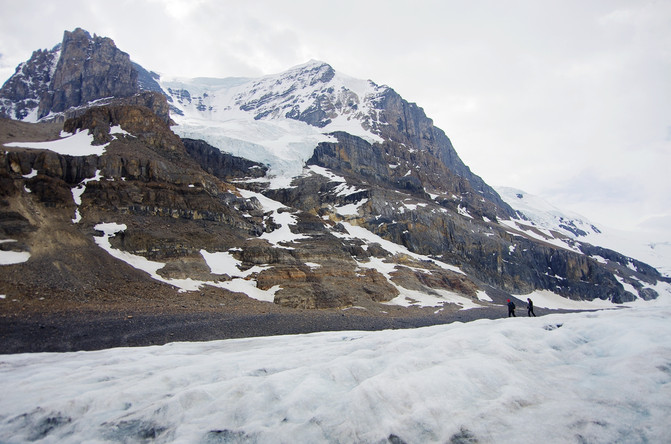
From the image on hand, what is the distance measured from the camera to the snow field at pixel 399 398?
4637 mm

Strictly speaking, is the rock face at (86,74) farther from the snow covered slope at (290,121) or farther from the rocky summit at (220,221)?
the snow covered slope at (290,121)

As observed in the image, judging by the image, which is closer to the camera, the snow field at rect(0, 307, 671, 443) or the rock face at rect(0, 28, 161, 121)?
the snow field at rect(0, 307, 671, 443)

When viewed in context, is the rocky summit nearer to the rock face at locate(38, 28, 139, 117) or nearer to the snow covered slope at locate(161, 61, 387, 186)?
the rock face at locate(38, 28, 139, 117)

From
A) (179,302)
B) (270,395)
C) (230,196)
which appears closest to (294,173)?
(230,196)

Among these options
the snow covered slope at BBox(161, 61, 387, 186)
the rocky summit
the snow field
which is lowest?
the snow field

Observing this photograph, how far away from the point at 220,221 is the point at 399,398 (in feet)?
154

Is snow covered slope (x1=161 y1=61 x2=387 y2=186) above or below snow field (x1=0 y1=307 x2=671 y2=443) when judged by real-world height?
above

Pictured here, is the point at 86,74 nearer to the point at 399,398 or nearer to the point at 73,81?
the point at 73,81

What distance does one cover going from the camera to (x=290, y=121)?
448 ft

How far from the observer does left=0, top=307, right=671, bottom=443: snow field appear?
4.64 meters

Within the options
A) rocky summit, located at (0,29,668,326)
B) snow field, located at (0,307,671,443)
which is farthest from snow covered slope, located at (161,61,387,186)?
snow field, located at (0,307,671,443)

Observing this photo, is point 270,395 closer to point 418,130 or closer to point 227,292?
point 227,292

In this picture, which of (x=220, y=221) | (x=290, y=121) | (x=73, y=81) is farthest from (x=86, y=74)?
(x=220, y=221)

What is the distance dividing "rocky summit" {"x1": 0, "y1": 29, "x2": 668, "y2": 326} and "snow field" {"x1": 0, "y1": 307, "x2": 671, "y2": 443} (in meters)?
21.3
